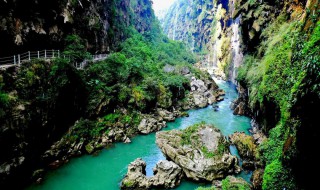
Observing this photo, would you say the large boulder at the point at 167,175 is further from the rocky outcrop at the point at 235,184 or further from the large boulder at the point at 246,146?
the large boulder at the point at 246,146

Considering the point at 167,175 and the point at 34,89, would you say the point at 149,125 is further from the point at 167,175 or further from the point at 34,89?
the point at 34,89

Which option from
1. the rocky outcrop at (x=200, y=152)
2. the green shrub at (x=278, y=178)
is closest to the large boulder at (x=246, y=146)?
the rocky outcrop at (x=200, y=152)

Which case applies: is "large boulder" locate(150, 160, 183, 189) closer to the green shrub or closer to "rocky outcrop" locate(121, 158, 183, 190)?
"rocky outcrop" locate(121, 158, 183, 190)

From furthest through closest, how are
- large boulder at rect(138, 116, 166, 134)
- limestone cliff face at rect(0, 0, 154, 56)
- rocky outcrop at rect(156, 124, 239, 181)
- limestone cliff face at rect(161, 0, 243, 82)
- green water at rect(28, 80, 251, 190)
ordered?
limestone cliff face at rect(161, 0, 243, 82), large boulder at rect(138, 116, 166, 134), limestone cliff face at rect(0, 0, 154, 56), green water at rect(28, 80, 251, 190), rocky outcrop at rect(156, 124, 239, 181)

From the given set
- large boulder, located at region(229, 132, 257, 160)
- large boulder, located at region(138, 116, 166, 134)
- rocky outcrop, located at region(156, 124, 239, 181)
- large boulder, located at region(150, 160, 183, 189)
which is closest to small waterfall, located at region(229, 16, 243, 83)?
large boulder, located at region(138, 116, 166, 134)

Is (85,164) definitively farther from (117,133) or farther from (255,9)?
(255,9)
